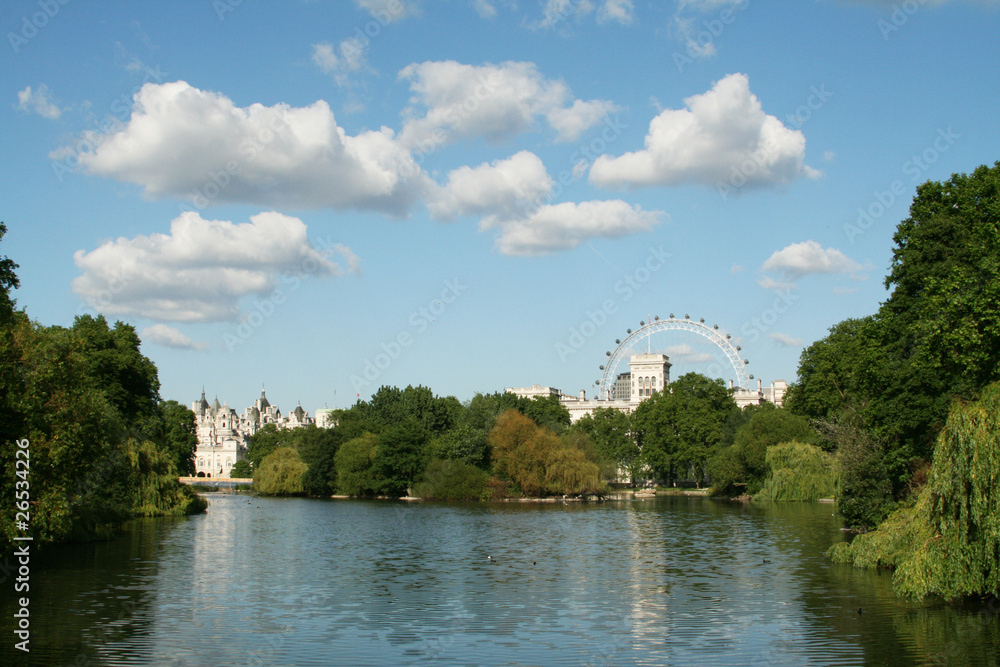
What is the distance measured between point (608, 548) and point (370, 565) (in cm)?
1108

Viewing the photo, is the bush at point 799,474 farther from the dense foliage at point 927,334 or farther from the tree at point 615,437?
the tree at point 615,437

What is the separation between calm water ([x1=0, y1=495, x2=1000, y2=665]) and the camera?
17.9 meters

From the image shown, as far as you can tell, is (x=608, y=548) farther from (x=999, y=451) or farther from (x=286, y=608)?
(x=999, y=451)

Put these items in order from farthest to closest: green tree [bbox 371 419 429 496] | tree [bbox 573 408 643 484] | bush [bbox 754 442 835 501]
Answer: tree [bbox 573 408 643 484]
green tree [bbox 371 419 429 496]
bush [bbox 754 442 835 501]

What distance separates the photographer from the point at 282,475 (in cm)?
9262

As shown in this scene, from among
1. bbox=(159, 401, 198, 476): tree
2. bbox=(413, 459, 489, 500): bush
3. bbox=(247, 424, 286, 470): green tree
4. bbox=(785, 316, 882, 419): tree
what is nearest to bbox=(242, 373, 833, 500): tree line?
bbox=(413, 459, 489, 500): bush

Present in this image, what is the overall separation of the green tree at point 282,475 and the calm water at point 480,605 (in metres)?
48.9

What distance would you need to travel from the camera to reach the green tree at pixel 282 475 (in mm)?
92312

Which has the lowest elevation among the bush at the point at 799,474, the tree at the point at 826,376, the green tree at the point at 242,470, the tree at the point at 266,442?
the green tree at the point at 242,470

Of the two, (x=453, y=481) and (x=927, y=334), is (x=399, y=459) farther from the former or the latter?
(x=927, y=334)

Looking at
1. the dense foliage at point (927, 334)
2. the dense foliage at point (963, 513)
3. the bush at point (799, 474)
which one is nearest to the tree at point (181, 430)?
the bush at point (799, 474)

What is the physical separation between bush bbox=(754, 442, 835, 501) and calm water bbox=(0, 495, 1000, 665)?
79.0 ft

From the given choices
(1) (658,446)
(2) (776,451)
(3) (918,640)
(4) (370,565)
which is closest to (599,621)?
(3) (918,640)

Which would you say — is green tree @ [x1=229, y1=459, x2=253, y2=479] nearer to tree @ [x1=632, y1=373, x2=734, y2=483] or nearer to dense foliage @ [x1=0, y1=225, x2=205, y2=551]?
tree @ [x1=632, y1=373, x2=734, y2=483]
